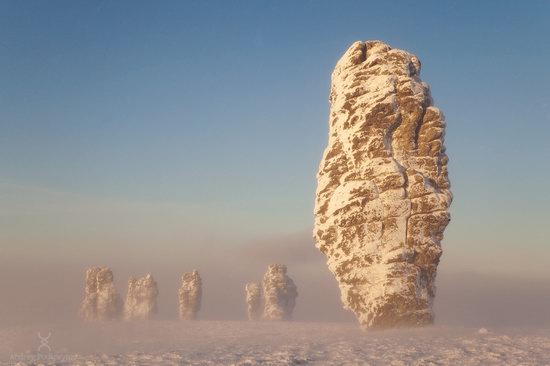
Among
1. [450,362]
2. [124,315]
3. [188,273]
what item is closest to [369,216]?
[450,362]

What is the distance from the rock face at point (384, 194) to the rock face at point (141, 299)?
142 ft

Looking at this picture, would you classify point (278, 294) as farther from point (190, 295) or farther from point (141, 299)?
point (141, 299)

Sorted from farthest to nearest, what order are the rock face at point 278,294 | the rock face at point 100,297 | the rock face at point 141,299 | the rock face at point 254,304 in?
the rock face at point 254,304 < the rock face at point 141,299 < the rock face at point 100,297 < the rock face at point 278,294

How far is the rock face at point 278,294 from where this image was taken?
58.3m

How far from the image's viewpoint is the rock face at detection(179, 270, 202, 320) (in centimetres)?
5938

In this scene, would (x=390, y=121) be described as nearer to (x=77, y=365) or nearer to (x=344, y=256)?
(x=344, y=256)

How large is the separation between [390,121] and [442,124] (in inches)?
114

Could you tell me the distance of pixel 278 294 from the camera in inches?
2312

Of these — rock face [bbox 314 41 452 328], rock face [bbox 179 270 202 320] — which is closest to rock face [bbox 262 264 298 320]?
rock face [bbox 179 270 202 320]

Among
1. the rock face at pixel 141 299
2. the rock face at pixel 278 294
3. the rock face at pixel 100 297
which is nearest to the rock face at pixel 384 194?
the rock face at pixel 278 294

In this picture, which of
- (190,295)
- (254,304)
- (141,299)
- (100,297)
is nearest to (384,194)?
(190,295)

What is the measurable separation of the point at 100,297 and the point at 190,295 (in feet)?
38.6

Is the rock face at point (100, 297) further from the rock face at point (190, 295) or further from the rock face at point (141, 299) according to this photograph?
the rock face at point (190, 295)

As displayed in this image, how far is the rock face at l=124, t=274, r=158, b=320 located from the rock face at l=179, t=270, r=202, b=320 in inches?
162
